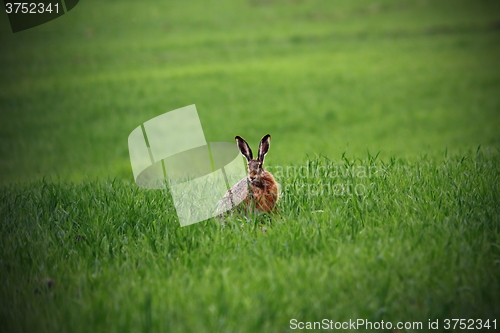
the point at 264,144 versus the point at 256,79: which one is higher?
the point at 256,79

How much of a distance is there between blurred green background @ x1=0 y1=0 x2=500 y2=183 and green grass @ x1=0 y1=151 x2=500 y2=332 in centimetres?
326

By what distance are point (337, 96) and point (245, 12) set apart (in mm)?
16487

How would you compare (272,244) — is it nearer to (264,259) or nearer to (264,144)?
(264,259)

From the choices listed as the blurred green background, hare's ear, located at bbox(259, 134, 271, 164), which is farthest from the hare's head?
the blurred green background

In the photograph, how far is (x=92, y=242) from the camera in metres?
4.23

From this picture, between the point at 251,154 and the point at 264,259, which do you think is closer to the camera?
the point at 264,259

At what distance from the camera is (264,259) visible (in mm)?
3695

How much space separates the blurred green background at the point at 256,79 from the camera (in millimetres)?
14102

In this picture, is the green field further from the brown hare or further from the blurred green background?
the blurred green background

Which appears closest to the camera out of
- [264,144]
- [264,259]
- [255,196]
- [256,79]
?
[264,259]

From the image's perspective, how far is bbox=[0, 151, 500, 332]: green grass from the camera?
123 inches

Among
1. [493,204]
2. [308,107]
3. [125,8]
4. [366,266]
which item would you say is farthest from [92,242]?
[125,8]

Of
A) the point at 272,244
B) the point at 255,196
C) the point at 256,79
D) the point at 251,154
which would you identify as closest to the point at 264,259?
the point at 272,244

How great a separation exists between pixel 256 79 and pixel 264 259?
56.6ft
